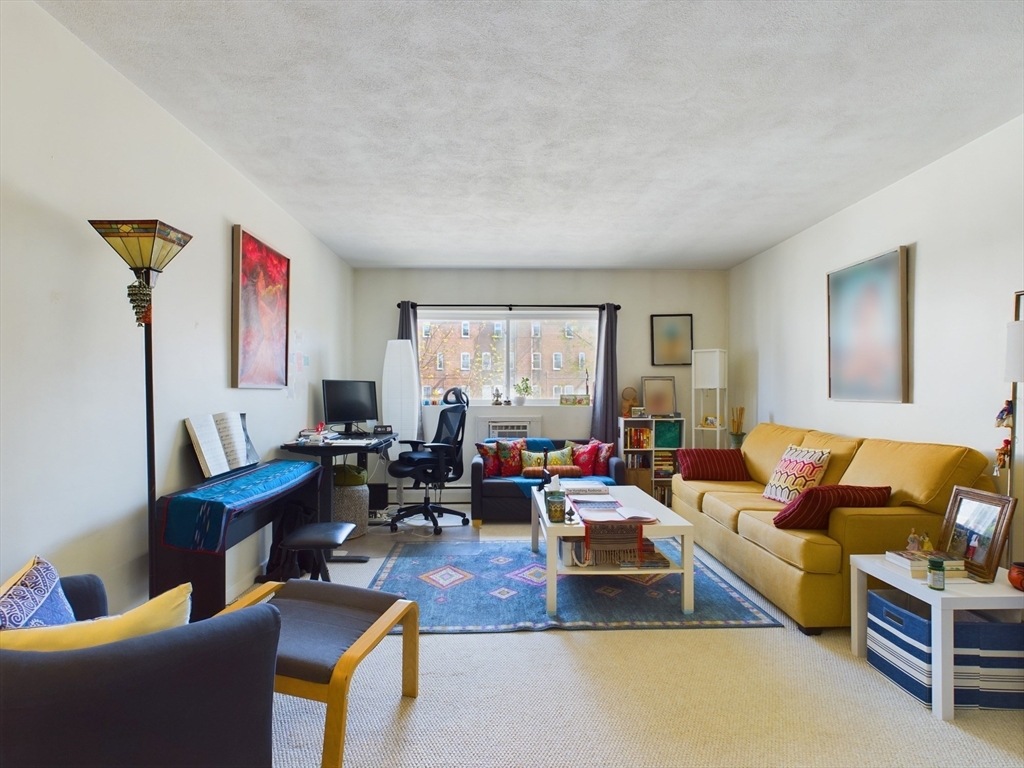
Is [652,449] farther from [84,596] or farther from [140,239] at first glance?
[84,596]

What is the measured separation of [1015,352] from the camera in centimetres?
223

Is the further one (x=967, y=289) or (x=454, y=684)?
(x=967, y=289)

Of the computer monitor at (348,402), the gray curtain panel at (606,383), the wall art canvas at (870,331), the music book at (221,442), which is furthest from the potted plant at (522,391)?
the music book at (221,442)

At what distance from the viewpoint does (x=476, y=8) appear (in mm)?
1863

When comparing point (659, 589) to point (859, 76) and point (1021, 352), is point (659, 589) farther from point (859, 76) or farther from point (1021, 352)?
point (859, 76)

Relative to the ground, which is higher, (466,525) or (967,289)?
(967,289)

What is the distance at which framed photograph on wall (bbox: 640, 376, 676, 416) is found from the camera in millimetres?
5957

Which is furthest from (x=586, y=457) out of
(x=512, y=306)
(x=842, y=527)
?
(x=842, y=527)

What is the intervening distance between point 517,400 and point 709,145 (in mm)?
3583

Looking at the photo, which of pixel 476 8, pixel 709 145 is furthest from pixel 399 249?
pixel 476 8

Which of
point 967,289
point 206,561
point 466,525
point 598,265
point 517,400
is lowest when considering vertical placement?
point 466,525

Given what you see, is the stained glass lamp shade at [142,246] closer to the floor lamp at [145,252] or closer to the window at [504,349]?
the floor lamp at [145,252]

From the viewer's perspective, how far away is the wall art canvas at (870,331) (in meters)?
3.36

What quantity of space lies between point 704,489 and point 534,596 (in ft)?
5.67
